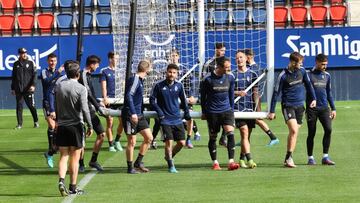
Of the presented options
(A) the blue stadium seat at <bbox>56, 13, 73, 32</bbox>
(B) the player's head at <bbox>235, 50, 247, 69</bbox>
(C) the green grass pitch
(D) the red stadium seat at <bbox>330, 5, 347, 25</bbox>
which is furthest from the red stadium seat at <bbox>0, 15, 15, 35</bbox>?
(B) the player's head at <bbox>235, 50, 247, 69</bbox>

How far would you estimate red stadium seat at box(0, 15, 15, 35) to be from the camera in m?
36.2

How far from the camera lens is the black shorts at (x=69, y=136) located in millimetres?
14570

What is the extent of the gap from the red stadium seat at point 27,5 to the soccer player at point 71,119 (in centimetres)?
2278

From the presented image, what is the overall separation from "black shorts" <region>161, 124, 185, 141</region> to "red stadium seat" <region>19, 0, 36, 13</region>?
20.9m

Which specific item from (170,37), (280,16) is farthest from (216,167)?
(280,16)

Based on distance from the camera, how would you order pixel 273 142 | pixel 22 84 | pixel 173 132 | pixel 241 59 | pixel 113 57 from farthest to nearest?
1. pixel 22 84
2. pixel 113 57
3. pixel 273 142
4. pixel 241 59
5. pixel 173 132

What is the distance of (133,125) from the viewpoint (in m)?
16.7

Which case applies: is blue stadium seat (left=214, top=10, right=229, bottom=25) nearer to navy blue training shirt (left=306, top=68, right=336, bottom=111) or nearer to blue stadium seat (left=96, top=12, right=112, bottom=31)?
blue stadium seat (left=96, top=12, right=112, bottom=31)

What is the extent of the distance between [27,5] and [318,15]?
9.94m

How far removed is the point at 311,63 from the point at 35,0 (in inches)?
404

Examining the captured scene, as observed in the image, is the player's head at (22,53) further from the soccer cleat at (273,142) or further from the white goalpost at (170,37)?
the soccer cleat at (273,142)

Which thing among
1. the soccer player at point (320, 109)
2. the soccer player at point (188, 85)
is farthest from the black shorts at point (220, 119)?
the soccer player at point (188, 85)

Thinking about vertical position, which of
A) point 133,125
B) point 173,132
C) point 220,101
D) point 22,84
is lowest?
point 173,132

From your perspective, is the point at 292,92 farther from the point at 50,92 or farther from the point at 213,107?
the point at 50,92
